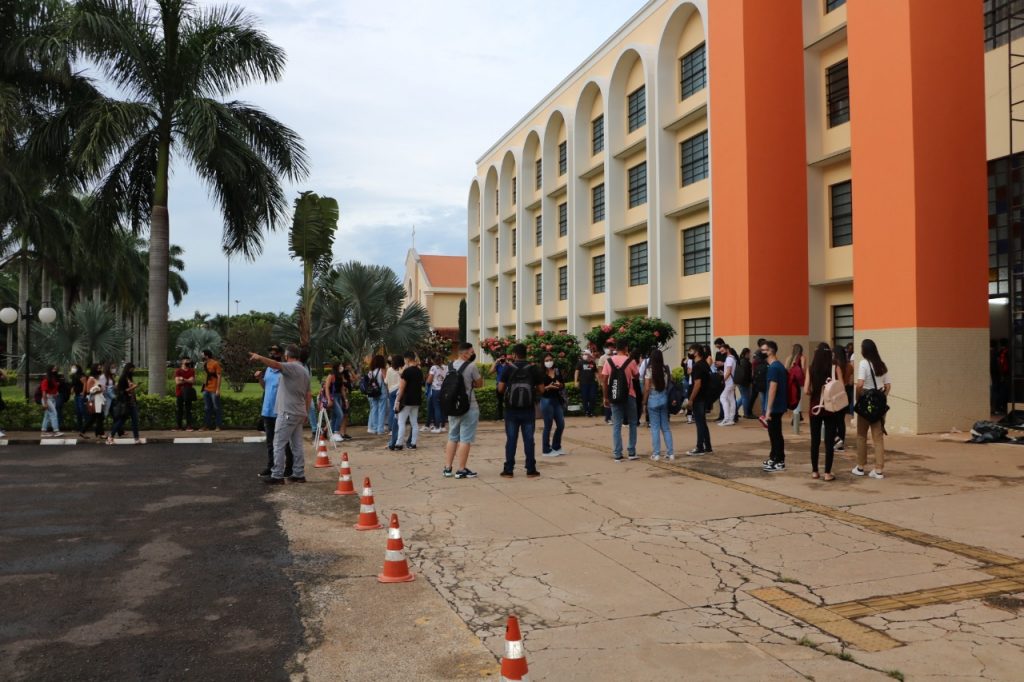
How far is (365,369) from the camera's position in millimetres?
23000

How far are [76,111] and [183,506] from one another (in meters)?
13.1

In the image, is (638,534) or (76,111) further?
(76,111)

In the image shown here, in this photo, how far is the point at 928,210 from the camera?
547 inches

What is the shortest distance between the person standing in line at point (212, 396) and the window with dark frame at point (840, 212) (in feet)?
50.4

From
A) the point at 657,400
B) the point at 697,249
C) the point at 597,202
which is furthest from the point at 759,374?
the point at 597,202

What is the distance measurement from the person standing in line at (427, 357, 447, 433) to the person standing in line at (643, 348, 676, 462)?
5.76 metres

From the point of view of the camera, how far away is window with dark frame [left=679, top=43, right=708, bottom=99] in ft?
75.0

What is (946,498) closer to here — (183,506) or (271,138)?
(183,506)

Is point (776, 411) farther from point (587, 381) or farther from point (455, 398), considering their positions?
point (587, 381)

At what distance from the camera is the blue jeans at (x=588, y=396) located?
19.1 m

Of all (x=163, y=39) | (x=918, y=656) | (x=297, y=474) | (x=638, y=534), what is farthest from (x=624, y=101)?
(x=918, y=656)

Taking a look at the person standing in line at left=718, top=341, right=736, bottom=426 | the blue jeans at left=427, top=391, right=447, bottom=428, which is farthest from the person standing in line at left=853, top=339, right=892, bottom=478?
the blue jeans at left=427, top=391, right=447, bottom=428

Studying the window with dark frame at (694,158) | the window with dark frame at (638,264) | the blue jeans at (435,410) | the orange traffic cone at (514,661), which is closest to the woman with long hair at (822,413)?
the orange traffic cone at (514,661)

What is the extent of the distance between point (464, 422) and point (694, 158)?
1684 centimetres
